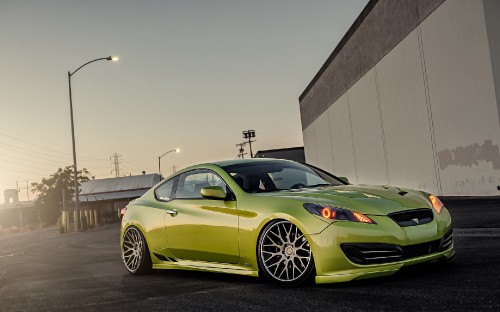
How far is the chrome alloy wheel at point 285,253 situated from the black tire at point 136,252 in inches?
94.4

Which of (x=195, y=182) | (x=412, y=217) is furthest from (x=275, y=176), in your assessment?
(x=412, y=217)

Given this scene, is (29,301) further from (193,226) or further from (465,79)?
(465,79)

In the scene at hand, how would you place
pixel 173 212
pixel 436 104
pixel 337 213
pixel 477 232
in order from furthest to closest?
pixel 436 104
pixel 477 232
pixel 173 212
pixel 337 213

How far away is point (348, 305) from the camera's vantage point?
4887mm

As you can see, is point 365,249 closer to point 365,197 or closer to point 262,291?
point 365,197

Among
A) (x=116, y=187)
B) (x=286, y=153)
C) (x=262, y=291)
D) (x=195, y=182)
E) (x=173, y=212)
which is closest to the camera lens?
(x=262, y=291)

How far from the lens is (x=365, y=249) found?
5500 millimetres

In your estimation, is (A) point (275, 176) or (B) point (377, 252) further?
(A) point (275, 176)

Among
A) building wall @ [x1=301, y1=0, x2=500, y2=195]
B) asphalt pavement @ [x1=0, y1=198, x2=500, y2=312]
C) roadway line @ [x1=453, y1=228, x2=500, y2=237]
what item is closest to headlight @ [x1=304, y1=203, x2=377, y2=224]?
asphalt pavement @ [x1=0, y1=198, x2=500, y2=312]

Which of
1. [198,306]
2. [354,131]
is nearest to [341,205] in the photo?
[198,306]

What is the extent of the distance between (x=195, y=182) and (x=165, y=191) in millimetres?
658

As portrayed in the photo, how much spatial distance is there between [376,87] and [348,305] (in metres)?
24.5

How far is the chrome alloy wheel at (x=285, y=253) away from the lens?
5.79 meters

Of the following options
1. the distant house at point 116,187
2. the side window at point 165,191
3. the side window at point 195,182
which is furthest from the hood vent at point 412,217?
the distant house at point 116,187
